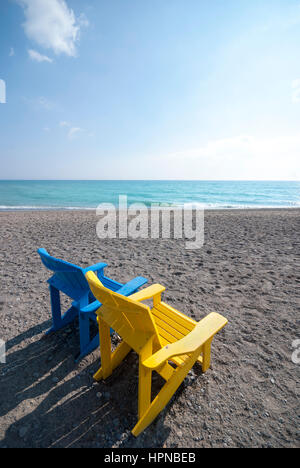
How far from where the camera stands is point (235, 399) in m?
1.90

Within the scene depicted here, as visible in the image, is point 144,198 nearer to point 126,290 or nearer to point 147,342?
point 126,290

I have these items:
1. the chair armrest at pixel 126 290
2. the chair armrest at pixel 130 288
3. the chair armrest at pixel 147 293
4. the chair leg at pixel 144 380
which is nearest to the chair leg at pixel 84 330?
the chair armrest at pixel 126 290

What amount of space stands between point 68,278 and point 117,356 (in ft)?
3.17

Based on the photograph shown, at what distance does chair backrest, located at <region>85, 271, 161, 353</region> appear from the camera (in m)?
1.36

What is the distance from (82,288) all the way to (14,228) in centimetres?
790

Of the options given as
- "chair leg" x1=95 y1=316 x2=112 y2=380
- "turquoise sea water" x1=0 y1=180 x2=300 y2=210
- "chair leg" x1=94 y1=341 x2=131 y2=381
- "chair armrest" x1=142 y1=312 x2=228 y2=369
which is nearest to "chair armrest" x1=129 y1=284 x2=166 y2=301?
"chair leg" x1=95 y1=316 x2=112 y2=380

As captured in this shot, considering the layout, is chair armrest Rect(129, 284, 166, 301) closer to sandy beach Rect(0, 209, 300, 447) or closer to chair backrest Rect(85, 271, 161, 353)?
chair backrest Rect(85, 271, 161, 353)

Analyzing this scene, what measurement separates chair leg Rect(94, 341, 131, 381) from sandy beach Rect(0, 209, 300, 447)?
65mm

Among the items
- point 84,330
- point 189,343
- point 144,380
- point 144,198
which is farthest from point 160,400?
point 144,198

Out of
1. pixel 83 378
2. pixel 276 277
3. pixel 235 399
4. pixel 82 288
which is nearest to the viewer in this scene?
pixel 235 399

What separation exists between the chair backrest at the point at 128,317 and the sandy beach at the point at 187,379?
2.42ft

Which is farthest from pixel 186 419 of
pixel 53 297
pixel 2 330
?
pixel 2 330

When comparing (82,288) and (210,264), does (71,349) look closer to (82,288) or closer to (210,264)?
(82,288)
